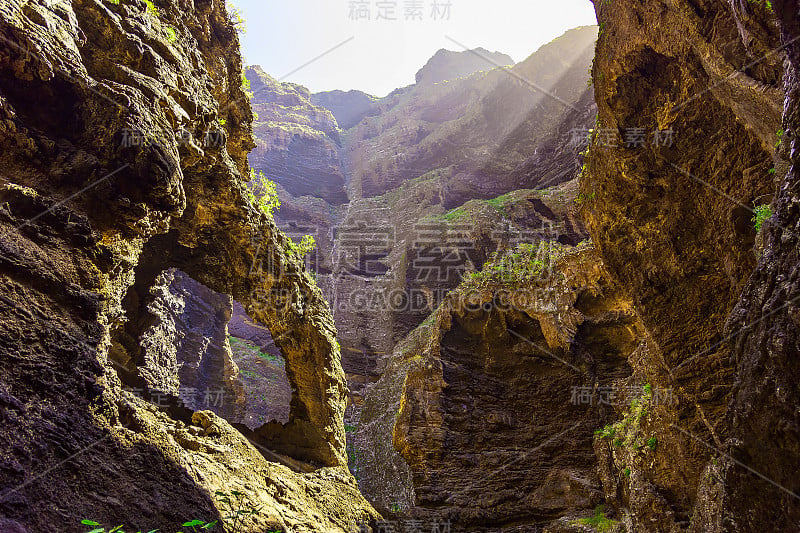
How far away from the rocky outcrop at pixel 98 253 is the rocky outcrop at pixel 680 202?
255 inches

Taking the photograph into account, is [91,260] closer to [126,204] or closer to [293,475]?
[126,204]

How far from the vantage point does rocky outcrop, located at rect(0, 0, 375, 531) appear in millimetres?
3205

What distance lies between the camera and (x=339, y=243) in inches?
1423

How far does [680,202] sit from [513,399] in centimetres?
953

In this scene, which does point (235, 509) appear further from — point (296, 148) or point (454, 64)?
point (454, 64)

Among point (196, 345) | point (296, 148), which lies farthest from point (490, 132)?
point (196, 345)

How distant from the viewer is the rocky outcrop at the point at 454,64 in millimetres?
63112

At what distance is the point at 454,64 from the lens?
64000 mm

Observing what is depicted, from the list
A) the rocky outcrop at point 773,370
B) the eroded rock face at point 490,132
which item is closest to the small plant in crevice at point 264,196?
the rocky outcrop at point 773,370

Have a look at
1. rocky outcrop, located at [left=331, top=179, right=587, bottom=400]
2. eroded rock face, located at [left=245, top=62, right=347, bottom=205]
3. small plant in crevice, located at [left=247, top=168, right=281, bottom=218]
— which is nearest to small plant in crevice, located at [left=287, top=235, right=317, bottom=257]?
small plant in crevice, located at [left=247, top=168, right=281, bottom=218]

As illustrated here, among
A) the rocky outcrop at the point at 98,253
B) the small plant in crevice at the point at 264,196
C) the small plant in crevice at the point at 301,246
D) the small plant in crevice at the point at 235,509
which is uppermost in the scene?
the small plant in crevice at the point at 264,196

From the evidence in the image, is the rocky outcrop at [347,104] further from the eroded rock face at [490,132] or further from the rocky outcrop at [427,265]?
the rocky outcrop at [427,265]

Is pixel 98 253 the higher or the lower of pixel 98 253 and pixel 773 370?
the higher

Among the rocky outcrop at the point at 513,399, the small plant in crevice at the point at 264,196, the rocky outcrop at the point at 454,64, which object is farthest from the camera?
the rocky outcrop at the point at 454,64
